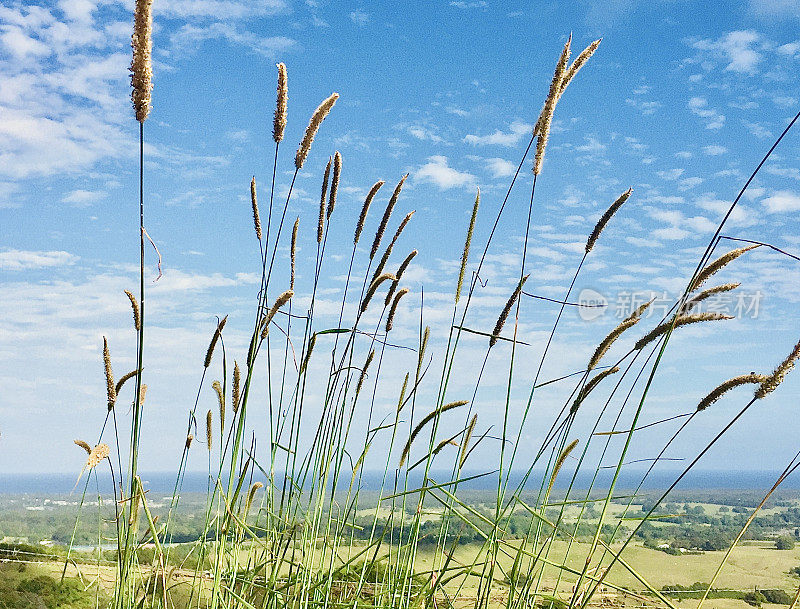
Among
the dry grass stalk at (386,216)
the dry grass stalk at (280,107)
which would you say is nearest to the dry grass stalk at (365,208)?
the dry grass stalk at (386,216)

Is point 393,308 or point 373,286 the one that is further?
point 393,308

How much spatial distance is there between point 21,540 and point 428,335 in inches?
157

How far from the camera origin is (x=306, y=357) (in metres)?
1.92

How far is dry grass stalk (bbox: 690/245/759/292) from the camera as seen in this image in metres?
1.42

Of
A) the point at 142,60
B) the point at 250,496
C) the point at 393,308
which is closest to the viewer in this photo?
the point at 142,60

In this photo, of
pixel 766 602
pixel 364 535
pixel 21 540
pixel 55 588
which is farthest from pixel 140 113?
pixel 766 602

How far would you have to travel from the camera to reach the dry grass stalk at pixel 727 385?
1.43m

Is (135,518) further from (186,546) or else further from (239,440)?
(186,546)

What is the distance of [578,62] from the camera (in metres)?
1.62

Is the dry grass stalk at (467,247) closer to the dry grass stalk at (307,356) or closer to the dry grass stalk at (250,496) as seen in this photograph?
the dry grass stalk at (307,356)

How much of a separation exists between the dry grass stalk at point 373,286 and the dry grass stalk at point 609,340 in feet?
1.87

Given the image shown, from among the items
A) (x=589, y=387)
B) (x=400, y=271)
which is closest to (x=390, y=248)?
(x=400, y=271)

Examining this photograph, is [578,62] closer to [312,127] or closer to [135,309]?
[312,127]

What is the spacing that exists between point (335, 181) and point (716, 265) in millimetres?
1053
